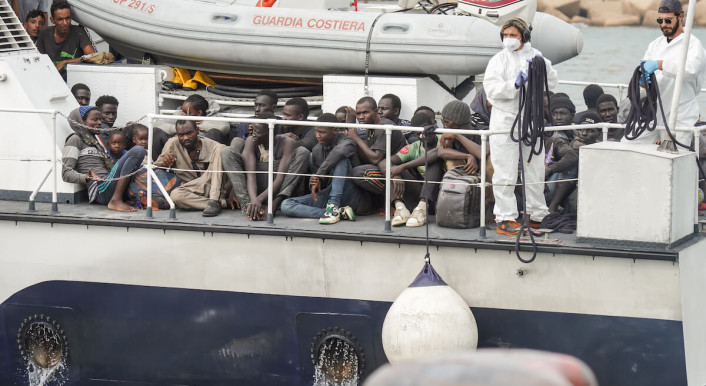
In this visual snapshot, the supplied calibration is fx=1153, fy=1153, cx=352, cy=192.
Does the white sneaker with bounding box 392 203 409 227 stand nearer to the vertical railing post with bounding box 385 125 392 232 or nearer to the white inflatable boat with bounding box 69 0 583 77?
the vertical railing post with bounding box 385 125 392 232

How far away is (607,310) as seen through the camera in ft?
24.0

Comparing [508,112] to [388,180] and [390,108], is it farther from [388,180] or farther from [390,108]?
[390,108]

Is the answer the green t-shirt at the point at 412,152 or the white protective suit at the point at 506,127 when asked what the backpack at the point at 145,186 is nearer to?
the green t-shirt at the point at 412,152

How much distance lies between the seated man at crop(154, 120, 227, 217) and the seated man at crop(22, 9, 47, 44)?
2388 millimetres

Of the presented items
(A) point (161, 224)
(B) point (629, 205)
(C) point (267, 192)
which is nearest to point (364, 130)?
(C) point (267, 192)

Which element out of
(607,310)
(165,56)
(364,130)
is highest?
(165,56)

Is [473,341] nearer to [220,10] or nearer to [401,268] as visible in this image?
[401,268]

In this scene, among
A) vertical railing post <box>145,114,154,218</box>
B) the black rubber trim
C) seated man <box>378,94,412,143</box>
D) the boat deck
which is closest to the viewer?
the black rubber trim

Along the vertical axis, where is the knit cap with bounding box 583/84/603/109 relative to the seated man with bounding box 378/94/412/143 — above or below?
above

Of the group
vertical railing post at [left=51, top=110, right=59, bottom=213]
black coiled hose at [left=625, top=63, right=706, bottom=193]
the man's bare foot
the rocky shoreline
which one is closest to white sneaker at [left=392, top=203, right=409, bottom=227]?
black coiled hose at [left=625, top=63, right=706, bottom=193]

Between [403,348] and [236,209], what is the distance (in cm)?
195

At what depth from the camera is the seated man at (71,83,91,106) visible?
378 inches

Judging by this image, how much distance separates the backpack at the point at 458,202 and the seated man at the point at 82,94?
11.1 feet

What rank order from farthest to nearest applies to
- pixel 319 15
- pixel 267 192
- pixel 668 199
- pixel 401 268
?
pixel 319 15
pixel 267 192
pixel 401 268
pixel 668 199
